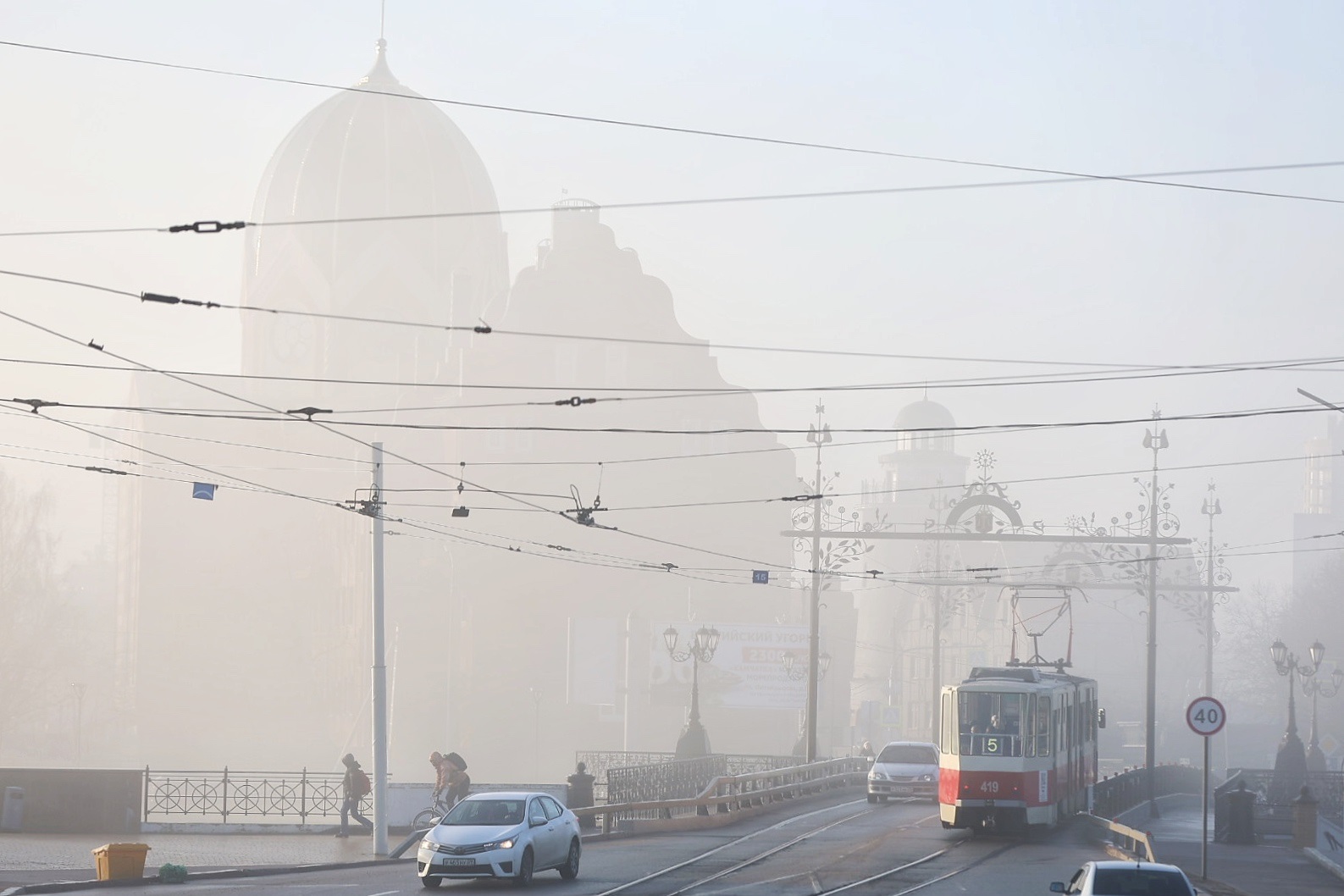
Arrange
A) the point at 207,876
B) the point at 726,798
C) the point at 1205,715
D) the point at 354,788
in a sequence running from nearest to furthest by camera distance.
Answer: the point at 1205,715 < the point at 207,876 < the point at 354,788 < the point at 726,798

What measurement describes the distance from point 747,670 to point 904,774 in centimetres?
2486

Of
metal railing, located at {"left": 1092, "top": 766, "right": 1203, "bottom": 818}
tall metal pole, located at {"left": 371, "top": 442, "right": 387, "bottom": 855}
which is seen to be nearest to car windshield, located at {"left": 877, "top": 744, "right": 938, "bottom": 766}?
metal railing, located at {"left": 1092, "top": 766, "right": 1203, "bottom": 818}

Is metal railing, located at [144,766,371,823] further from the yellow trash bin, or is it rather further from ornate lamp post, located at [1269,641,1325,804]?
ornate lamp post, located at [1269,641,1325,804]

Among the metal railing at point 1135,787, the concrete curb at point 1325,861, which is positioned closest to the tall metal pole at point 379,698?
the concrete curb at point 1325,861

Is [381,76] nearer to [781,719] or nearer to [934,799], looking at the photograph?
[781,719]

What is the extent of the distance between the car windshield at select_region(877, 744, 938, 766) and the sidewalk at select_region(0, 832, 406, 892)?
14807 mm

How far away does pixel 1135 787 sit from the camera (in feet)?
153

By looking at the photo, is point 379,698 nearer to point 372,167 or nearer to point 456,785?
point 456,785

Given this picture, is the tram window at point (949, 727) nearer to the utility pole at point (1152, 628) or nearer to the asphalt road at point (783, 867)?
the asphalt road at point (783, 867)

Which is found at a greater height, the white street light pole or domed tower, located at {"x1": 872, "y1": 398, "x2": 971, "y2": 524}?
domed tower, located at {"x1": 872, "y1": 398, "x2": 971, "y2": 524}

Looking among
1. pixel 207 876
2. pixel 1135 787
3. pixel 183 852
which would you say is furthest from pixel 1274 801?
pixel 207 876

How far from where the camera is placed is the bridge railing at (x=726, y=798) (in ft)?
110

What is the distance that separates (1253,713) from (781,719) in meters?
53.5

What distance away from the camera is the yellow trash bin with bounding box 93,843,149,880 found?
74.0 feet
